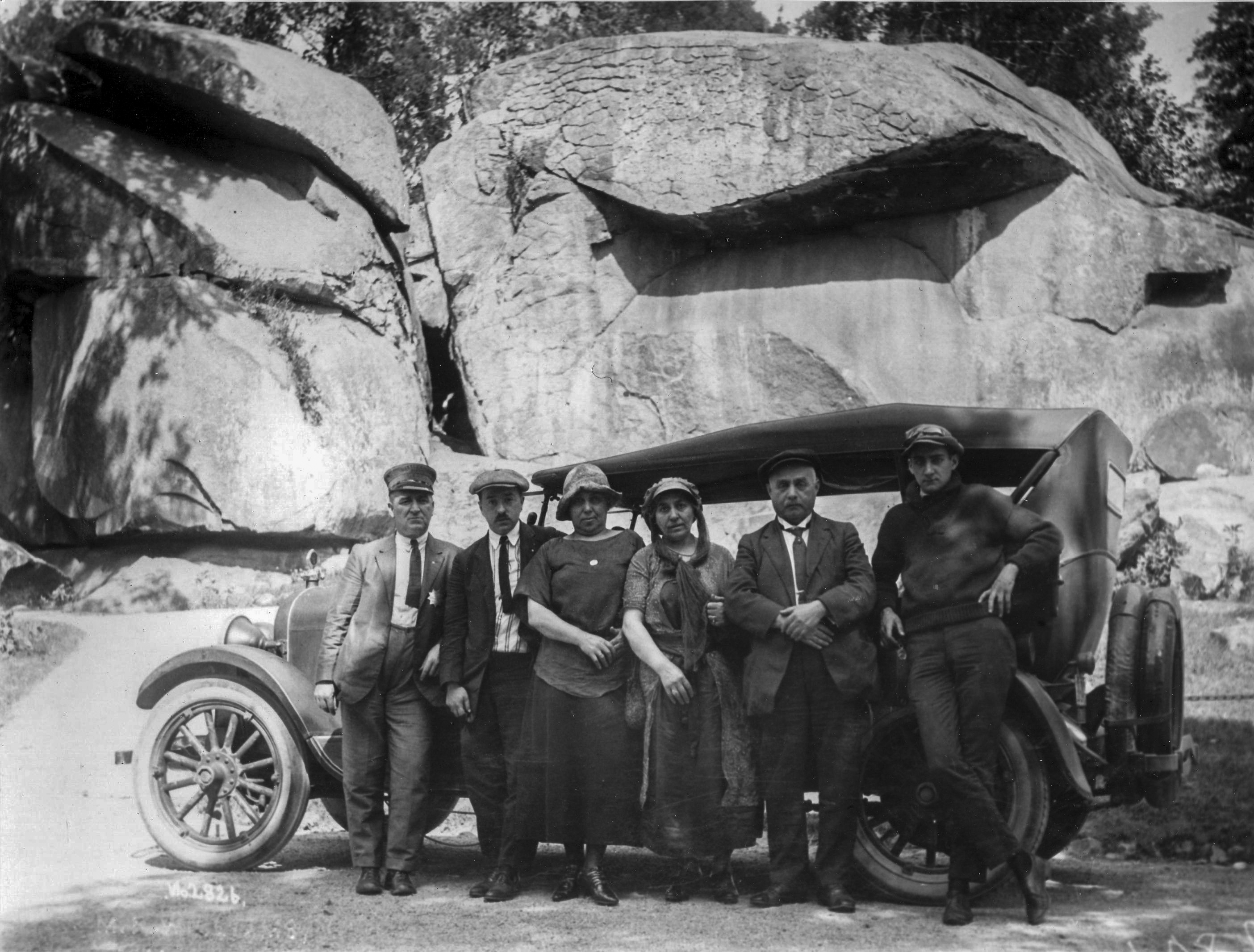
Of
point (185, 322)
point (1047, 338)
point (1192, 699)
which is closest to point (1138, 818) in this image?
point (1192, 699)

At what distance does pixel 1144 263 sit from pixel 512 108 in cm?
685

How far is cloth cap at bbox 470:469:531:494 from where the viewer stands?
5.62 m

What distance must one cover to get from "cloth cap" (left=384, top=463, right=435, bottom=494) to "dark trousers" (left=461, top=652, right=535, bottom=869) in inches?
32.5

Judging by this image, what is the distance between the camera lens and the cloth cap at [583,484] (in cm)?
546

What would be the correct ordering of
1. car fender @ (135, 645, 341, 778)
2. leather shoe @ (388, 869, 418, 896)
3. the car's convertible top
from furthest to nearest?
car fender @ (135, 645, 341, 778) < leather shoe @ (388, 869, 418, 896) < the car's convertible top

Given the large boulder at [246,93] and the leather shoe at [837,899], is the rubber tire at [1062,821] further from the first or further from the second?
the large boulder at [246,93]

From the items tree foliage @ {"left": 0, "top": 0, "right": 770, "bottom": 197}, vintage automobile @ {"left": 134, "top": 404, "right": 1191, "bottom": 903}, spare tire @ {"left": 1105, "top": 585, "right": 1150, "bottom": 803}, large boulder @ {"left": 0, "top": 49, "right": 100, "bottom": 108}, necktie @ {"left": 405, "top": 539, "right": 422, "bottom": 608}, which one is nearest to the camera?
vintage automobile @ {"left": 134, "top": 404, "right": 1191, "bottom": 903}

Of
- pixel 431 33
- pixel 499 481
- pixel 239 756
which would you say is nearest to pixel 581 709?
pixel 499 481

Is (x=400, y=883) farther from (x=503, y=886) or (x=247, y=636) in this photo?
(x=247, y=636)

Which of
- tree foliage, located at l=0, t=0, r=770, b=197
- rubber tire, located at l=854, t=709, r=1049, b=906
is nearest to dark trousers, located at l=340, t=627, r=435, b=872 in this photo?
rubber tire, located at l=854, t=709, r=1049, b=906

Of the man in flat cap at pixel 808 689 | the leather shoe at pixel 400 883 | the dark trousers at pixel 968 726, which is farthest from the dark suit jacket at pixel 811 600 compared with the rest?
the leather shoe at pixel 400 883

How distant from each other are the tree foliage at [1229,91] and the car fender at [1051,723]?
4.40m

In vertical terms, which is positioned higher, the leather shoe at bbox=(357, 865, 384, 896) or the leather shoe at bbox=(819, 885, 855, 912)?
the leather shoe at bbox=(819, 885, 855, 912)

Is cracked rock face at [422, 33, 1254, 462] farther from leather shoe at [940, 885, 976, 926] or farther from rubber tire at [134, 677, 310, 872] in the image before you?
leather shoe at [940, 885, 976, 926]
